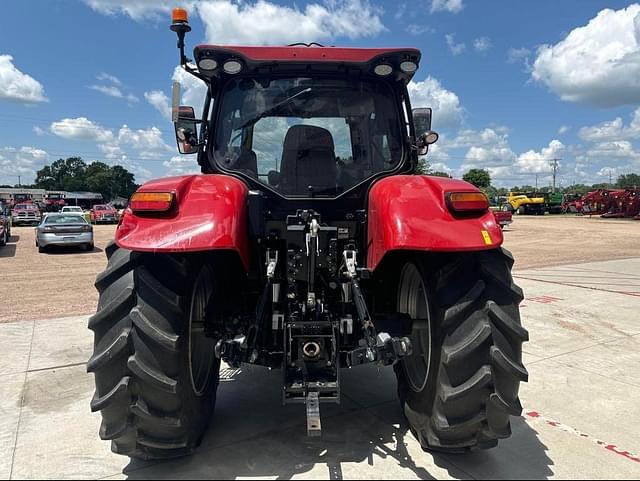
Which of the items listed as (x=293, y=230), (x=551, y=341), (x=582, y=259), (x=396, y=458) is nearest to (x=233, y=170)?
(x=293, y=230)

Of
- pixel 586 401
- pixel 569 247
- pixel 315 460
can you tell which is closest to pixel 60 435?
pixel 315 460

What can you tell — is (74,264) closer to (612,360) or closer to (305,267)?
(305,267)

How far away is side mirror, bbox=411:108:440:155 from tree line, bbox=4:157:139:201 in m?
98.2

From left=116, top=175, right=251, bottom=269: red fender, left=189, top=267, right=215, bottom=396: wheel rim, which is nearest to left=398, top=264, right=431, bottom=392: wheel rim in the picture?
left=116, top=175, right=251, bottom=269: red fender

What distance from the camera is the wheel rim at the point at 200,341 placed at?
303 cm

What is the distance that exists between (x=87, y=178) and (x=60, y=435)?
113m

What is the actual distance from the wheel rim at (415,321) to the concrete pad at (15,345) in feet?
12.3

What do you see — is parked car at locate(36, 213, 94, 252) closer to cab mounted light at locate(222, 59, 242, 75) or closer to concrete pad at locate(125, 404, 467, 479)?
cab mounted light at locate(222, 59, 242, 75)

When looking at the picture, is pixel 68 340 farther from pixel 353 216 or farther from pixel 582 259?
pixel 582 259

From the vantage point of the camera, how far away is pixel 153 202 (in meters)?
2.64

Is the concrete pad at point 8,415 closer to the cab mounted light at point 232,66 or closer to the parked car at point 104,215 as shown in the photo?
the cab mounted light at point 232,66

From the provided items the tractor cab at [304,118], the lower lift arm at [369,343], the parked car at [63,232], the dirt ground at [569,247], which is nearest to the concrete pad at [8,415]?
the lower lift arm at [369,343]

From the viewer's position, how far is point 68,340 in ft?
18.8

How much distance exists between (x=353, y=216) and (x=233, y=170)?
3.15 ft
